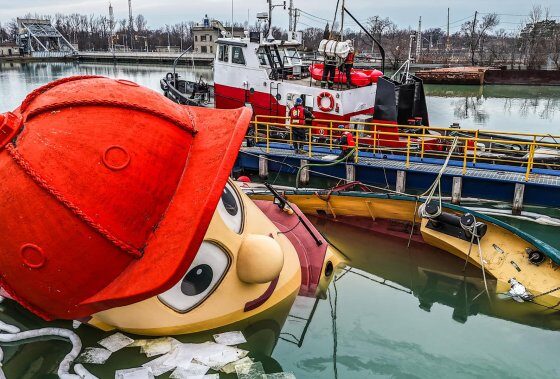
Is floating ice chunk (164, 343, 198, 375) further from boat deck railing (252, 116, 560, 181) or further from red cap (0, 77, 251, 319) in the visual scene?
boat deck railing (252, 116, 560, 181)

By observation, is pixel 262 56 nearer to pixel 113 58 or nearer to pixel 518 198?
pixel 518 198

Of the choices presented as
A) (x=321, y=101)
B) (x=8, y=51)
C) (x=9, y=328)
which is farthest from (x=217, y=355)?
(x=8, y=51)

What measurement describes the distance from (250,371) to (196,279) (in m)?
1.27

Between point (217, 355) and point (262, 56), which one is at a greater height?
point (262, 56)

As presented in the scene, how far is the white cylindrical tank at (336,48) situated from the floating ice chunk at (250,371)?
10962 mm

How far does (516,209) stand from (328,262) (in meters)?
5.91

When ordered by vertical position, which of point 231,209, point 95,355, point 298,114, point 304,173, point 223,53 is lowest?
point 95,355

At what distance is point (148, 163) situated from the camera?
3.83 metres

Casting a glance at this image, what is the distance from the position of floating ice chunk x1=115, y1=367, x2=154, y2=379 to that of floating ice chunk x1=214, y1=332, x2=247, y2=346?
2.98ft

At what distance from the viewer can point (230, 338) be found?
5824 millimetres

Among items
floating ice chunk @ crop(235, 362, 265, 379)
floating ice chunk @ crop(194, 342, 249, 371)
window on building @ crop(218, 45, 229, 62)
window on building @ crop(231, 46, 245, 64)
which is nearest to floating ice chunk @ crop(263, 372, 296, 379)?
floating ice chunk @ crop(235, 362, 265, 379)

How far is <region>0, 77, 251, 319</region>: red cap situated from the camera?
3.60m

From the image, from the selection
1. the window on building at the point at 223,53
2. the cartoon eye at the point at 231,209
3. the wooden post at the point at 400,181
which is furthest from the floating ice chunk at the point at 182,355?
the window on building at the point at 223,53

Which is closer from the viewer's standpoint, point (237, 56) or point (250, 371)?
point (250, 371)
